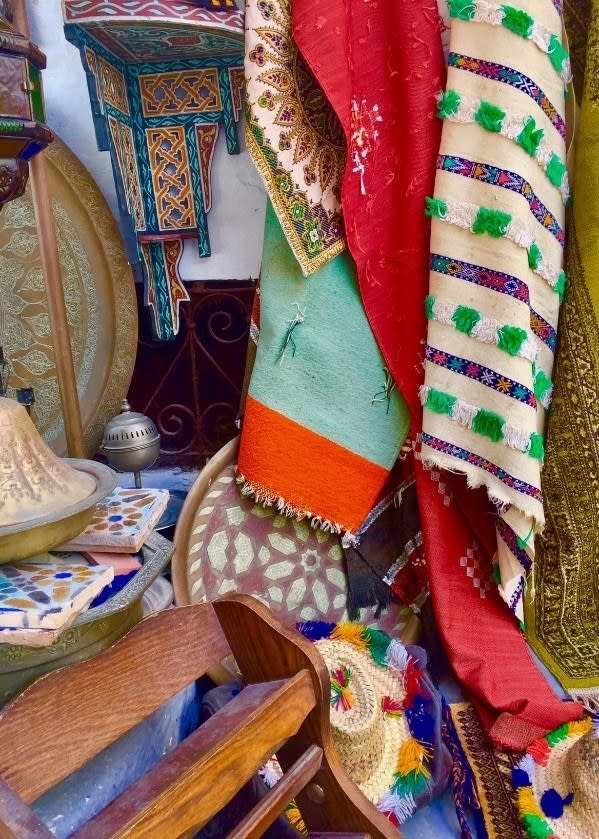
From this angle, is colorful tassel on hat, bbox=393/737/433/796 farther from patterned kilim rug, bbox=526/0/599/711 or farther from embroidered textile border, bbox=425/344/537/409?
embroidered textile border, bbox=425/344/537/409

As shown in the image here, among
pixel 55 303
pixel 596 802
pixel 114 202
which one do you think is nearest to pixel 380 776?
pixel 596 802

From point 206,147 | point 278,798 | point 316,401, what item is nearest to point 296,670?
point 278,798

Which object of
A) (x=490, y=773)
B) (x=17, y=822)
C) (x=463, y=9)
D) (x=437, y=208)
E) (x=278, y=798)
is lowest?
(x=490, y=773)

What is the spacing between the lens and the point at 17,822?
0.45 meters

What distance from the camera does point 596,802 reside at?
100cm

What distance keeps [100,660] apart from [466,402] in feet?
2.67

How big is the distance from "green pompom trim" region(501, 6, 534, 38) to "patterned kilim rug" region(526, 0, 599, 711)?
0.16m

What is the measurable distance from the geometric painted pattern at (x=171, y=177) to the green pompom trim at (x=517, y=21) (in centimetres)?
65

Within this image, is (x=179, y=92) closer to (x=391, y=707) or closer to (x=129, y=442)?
(x=129, y=442)

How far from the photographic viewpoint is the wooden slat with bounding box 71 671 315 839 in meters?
0.49

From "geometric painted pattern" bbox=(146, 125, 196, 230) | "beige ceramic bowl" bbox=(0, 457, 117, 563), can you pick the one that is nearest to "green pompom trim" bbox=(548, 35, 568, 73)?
"geometric painted pattern" bbox=(146, 125, 196, 230)

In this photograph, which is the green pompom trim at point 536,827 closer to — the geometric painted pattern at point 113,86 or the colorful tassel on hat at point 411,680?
the colorful tassel on hat at point 411,680

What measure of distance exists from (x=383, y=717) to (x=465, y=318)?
698mm

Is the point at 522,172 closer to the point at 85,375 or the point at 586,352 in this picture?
the point at 586,352
